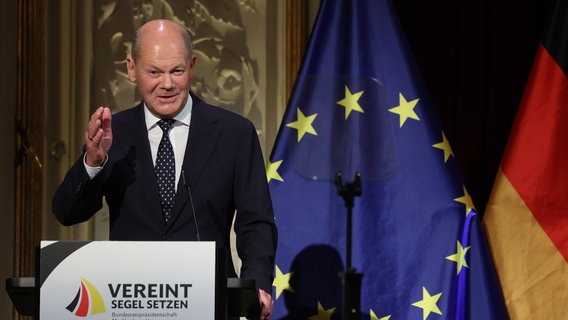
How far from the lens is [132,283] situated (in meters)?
2.25

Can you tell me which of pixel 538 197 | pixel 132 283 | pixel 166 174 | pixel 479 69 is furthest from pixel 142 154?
pixel 479 69

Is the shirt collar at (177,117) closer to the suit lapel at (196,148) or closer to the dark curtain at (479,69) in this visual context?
the suit lapel at (196,148)

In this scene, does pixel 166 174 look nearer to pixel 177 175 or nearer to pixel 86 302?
pixel 177 175

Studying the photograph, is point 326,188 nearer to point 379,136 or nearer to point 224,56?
point 379,136

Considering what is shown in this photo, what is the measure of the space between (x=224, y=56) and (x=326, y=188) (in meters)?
0.97

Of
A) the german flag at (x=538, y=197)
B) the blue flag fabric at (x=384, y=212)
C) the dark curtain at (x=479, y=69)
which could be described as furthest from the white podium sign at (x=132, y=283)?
the dark curtain at (x=479, y=69)

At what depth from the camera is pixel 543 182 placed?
3.68m

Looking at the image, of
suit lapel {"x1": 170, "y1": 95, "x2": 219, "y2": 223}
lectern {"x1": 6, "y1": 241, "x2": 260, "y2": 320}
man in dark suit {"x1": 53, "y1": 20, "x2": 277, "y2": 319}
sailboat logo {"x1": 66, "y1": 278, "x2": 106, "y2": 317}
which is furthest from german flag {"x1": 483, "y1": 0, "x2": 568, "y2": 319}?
sailboat logo {"x1": 66, "y1": 278, "x2": 106, "y2": 317}

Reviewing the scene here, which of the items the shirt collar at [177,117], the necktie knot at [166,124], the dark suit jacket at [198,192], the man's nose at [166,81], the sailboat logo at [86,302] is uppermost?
the man's nose at [166,81]

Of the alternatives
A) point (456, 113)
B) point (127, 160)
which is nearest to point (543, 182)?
point (456, 113)

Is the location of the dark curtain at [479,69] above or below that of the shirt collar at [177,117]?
above

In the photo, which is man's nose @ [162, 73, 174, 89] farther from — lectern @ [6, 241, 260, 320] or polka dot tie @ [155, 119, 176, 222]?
lectern @ [6, 241, 260, 320]

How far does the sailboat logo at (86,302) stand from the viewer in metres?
2.24

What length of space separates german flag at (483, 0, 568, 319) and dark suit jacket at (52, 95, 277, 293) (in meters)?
1.22
